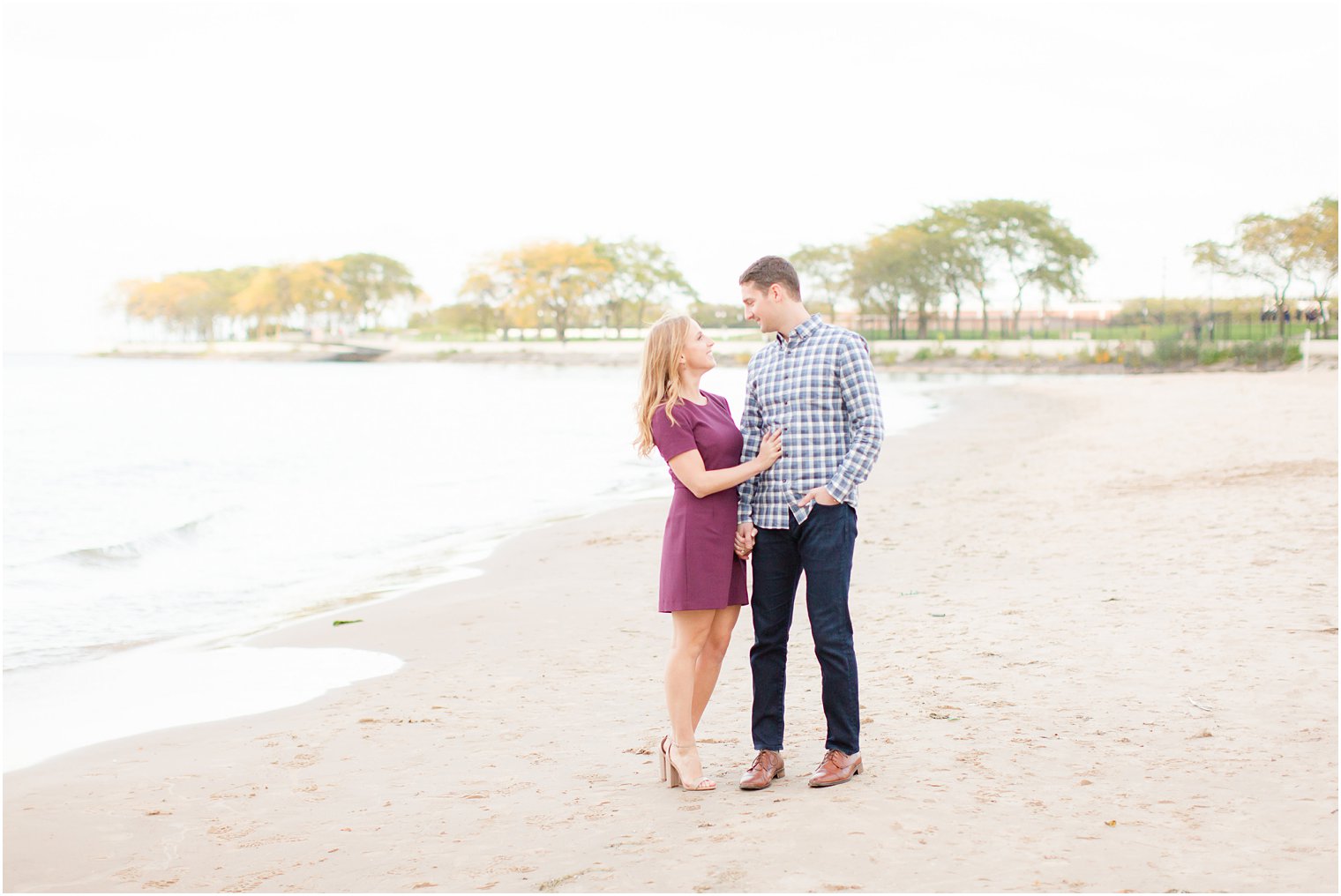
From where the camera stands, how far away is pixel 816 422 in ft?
13.4

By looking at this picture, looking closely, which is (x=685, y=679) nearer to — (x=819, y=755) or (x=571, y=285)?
(x=819, y=755)

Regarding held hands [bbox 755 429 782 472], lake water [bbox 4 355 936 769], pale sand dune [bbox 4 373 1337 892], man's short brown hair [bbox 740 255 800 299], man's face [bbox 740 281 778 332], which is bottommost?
lake water [bbox 4 355 936 769]

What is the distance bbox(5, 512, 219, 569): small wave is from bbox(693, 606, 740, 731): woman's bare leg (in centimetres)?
985

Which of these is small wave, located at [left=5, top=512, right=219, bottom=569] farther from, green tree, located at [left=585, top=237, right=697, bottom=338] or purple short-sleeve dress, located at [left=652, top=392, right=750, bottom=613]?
green tree, located at [left=585, top=237, right=697, bottom=338]

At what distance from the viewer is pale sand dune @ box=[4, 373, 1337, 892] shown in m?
3.46

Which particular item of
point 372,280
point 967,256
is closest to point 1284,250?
point 967,256

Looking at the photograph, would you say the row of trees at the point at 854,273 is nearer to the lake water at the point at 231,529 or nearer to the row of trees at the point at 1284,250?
the row of trees at the point at 1284,250

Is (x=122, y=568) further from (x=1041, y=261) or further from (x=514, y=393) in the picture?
(x=1041, y=261)

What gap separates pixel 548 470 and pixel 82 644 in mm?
12701

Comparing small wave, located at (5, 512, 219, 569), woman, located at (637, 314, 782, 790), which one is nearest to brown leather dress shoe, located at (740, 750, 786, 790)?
woman, located at (637, 314, 782, 790)

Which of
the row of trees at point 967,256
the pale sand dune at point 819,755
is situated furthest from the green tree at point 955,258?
the pale sand dune at point 819,755

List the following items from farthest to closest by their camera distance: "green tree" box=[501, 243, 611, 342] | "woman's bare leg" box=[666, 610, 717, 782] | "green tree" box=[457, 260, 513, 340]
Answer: "green tree" box=[457, 260, 513, 340] → "green tree" box=[501, 243, 611, 342] → "woman's bare leg" box=[666, 610, 717, 782]

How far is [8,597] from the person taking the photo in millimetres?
10383

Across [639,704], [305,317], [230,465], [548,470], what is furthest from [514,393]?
[305,317]
